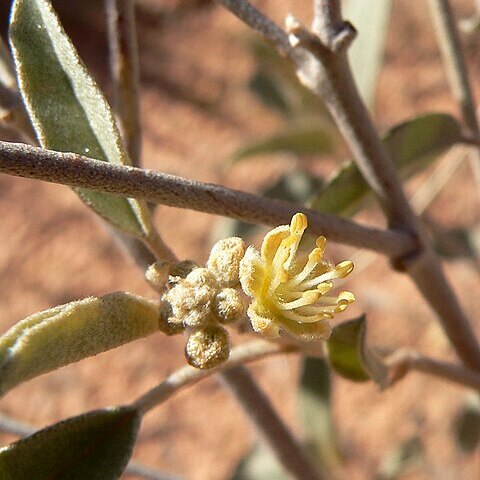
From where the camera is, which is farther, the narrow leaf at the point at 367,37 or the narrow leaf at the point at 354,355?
the narrow leaf at the point at 367,37

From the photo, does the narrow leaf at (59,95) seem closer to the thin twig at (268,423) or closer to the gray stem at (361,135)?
the gray stem at (361,135)

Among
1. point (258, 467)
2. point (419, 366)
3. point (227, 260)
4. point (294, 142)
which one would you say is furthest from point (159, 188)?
point (258, 467)

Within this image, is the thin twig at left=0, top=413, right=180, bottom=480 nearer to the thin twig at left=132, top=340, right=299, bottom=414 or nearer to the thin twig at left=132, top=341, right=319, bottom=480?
the thin twig at left=132, top=341, right=319, bottom=480

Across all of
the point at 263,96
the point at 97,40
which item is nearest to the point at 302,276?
the point at 263,96

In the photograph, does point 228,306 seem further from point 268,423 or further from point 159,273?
point 268,423

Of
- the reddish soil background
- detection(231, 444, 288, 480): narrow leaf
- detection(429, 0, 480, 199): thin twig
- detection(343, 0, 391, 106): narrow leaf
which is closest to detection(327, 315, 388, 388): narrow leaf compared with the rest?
detection(429, 0, 480, 199): thin twig

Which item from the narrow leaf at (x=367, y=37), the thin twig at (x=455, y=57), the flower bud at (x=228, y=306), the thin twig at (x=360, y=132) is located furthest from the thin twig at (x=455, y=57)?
the flower bud at (x=228, y=306)
